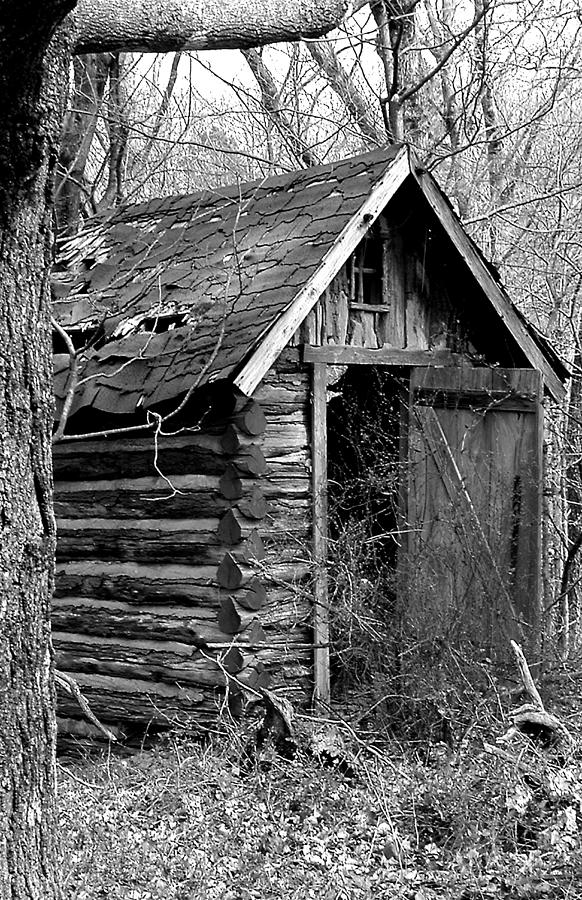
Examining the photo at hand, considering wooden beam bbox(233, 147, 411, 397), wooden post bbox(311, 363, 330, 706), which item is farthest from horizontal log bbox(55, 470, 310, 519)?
wooden beam bbox(233, 147, 411, 397)

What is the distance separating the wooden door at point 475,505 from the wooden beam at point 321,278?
1391mm

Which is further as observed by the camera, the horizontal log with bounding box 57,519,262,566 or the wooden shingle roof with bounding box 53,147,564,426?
the horizontal log with bounding box 57,519,262,566

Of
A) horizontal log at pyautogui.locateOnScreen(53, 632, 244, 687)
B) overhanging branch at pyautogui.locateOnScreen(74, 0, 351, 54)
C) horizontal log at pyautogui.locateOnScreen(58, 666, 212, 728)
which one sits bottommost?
horizontal log at pyautogui.locateOnScreen(58, 666, 212, 728)

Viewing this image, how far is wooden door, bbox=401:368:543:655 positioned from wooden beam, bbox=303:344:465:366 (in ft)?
0.65

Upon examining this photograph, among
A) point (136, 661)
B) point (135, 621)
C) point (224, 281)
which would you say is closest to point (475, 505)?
point (224, 281)

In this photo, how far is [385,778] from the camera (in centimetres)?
679

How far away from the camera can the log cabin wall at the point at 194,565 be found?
8344mm

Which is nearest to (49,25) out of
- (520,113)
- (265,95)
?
(265,95)

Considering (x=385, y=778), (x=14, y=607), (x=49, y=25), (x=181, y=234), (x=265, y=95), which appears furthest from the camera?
(x=265, y=95)

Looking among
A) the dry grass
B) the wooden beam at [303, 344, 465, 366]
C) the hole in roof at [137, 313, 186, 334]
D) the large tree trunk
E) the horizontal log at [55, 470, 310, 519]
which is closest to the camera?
the large tree trunk

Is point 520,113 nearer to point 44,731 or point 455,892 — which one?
point 455,892

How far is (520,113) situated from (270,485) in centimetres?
1235

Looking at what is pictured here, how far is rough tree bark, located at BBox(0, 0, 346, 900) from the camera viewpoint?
323 centimetres

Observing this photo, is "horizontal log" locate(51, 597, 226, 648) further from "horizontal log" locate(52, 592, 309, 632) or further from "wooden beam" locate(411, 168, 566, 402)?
"wooden beam" locate(411, 168, 566, 402)
